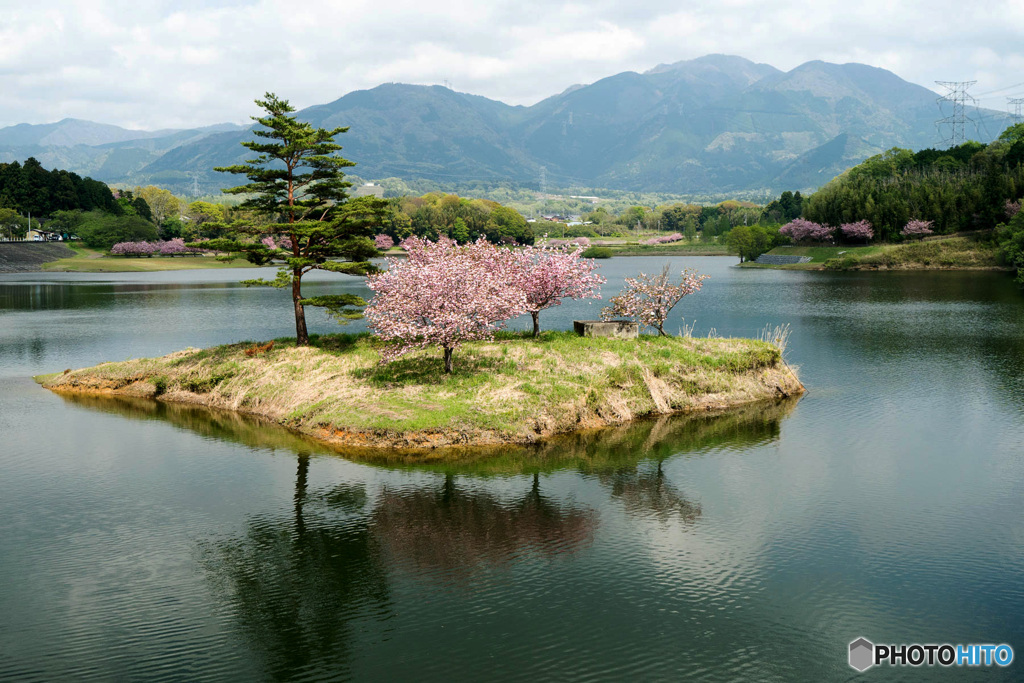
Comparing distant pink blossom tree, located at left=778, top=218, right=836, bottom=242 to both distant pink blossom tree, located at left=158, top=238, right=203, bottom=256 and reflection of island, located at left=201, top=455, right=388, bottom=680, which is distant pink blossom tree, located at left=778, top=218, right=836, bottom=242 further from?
reflection of island, located at left=201, top=455, right=388, bottom=680

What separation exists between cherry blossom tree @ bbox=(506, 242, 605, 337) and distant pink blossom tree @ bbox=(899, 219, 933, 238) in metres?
119

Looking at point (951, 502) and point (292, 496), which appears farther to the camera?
point (292, 496)

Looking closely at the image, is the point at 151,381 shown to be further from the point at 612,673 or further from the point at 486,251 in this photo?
the point at 612,673

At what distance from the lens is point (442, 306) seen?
3325 cm

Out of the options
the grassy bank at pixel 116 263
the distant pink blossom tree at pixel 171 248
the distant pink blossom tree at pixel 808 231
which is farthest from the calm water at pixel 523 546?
the distant pink blossom tree at pixel 171 248

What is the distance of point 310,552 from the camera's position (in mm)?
19453

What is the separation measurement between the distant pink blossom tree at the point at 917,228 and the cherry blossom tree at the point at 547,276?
119195 millimetres

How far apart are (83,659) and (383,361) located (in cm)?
2172

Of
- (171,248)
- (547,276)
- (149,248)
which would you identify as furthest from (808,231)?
(149,248)

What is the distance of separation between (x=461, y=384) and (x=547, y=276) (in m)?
10.6

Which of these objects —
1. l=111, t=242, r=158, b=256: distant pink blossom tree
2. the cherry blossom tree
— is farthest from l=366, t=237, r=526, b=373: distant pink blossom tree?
l=111, t=242, r=158, b=256: distant pink blossom tree

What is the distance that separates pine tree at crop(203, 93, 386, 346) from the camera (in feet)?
128

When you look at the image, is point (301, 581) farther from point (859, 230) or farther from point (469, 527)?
point (859, 230)

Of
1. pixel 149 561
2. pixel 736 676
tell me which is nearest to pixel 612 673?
pixel 736 676
